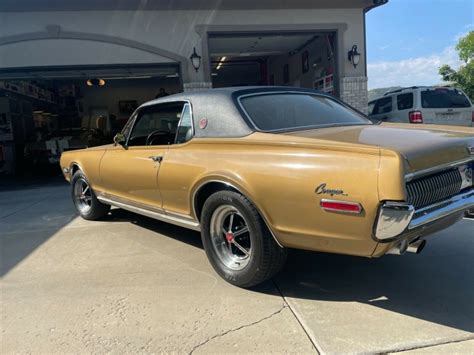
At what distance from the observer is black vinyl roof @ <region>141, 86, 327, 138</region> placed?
128 inches

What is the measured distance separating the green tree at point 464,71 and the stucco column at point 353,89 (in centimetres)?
2710

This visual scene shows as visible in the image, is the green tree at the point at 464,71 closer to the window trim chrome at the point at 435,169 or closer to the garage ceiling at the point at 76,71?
the garage ceiling at the point at 76,71

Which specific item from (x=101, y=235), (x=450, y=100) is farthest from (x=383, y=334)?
(x=450, y=100)

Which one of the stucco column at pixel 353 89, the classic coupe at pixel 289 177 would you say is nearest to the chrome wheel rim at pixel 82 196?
the classic coupe at pixel 289 177

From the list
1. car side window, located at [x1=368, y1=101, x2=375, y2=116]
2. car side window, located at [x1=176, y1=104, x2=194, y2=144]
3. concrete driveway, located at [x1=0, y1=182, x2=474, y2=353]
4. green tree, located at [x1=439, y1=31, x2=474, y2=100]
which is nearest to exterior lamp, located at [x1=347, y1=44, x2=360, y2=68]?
car side window, located at [x1=368, y1=101, x2=375, y2=116]

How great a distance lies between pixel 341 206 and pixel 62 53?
1041 centimetres

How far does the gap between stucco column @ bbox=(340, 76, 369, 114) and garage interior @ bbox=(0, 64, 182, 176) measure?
475 cm

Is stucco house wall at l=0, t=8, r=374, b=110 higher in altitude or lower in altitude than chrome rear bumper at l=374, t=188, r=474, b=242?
higher

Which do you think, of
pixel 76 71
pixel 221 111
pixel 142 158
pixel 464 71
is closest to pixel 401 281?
pixel 221 111

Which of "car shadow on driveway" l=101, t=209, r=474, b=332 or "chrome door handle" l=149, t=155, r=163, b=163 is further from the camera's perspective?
"chrome door handle" l=149, t=155, r=163, b=163

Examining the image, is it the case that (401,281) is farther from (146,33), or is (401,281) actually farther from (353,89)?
(146,33)

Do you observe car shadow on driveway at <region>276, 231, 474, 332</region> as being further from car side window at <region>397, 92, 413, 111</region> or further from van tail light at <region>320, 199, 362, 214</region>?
car side window at <region>397, 92, 413, 111</region>

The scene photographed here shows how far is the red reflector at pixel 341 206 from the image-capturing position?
2385mm

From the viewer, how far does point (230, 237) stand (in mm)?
3279
